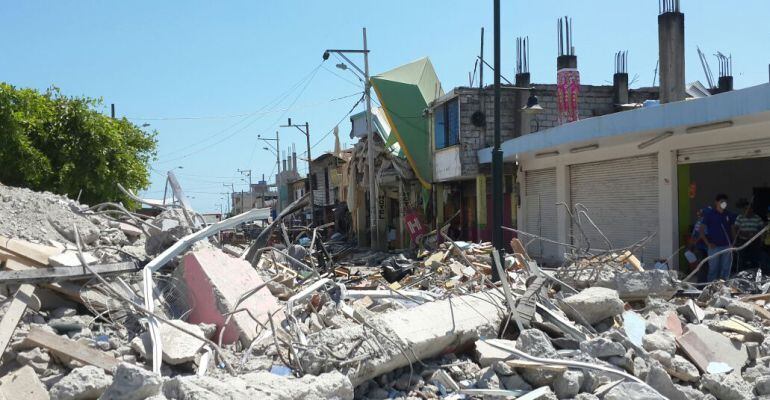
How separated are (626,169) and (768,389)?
9.43 m

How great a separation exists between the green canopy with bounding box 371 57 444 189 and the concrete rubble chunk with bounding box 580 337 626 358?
17.9 metres

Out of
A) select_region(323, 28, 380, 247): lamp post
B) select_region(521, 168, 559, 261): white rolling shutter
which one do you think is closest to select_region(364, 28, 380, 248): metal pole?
select_region(323, 28, 380, 247): lamp post

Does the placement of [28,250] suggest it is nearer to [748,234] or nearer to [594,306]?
[594,306]

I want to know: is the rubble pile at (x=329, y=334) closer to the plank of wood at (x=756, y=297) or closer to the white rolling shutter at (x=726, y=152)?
the plank of wood at (x=756, y=297)

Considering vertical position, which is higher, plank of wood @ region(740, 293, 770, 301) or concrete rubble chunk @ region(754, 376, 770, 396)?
plank of wood @ region(740, 293, 770, 301)

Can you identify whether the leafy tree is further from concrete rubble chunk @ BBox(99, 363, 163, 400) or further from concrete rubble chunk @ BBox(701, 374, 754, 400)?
concrete rubble chunk @ BBox(701, 374, 754, 400)

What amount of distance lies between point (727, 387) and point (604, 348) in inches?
41.3

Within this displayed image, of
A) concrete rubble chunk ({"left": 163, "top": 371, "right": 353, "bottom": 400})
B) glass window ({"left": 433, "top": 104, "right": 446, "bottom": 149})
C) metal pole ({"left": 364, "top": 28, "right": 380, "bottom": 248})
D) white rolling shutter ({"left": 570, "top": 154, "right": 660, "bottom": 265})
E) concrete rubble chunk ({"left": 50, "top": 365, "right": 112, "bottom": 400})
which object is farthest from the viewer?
metal pole ({"left": 364, "top": 28, "right": 380, "bottom": 248})

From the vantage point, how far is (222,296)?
20.5 ft

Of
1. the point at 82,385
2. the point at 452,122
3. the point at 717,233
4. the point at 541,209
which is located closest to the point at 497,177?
the point at 717,233

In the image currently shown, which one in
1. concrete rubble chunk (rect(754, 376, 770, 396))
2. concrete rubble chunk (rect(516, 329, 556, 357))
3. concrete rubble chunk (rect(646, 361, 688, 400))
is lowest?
concrete rubble chunk (rect(754, 376, 770, 396))

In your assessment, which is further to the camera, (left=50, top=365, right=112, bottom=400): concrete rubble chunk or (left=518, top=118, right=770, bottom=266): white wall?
(left=518, top=118, right=770, bottom=266): white wall

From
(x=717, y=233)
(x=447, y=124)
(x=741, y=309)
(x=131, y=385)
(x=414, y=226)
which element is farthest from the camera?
(x=414, y=226)

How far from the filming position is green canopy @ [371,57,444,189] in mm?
23469
